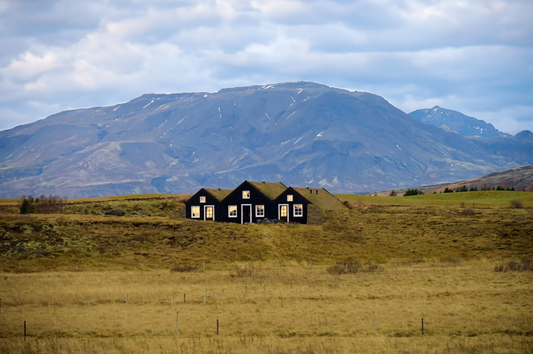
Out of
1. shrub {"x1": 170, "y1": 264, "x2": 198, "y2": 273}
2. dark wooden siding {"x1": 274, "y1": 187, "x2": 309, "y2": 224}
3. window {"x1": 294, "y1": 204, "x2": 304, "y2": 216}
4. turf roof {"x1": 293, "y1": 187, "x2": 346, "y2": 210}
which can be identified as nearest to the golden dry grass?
shrub {"x1": 170, "y1": 264, "x2": 198, "y2": 273}

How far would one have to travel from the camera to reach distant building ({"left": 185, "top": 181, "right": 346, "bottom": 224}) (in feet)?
294

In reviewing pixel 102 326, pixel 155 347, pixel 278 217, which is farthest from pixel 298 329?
pixel 278 217

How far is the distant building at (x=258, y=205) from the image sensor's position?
8950 centimetres

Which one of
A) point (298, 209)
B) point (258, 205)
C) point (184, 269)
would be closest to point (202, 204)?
point (258, 205)

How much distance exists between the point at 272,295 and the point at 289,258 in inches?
930

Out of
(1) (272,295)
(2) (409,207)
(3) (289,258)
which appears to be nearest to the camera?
(1) (272,295)

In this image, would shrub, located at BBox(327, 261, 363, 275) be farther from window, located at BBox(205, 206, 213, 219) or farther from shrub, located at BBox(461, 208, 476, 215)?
window, located at BBox(205, 206, 213, 219)

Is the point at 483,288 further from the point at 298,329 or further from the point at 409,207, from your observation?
the point at 409,207

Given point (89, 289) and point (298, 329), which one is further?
point (89, 289)

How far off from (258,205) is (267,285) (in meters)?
46.5

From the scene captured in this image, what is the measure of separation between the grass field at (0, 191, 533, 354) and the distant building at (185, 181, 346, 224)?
5.32 meters

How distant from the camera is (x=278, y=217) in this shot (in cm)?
9094

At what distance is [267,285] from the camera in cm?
4647

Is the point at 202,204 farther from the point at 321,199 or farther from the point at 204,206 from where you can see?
the point at 321,199
